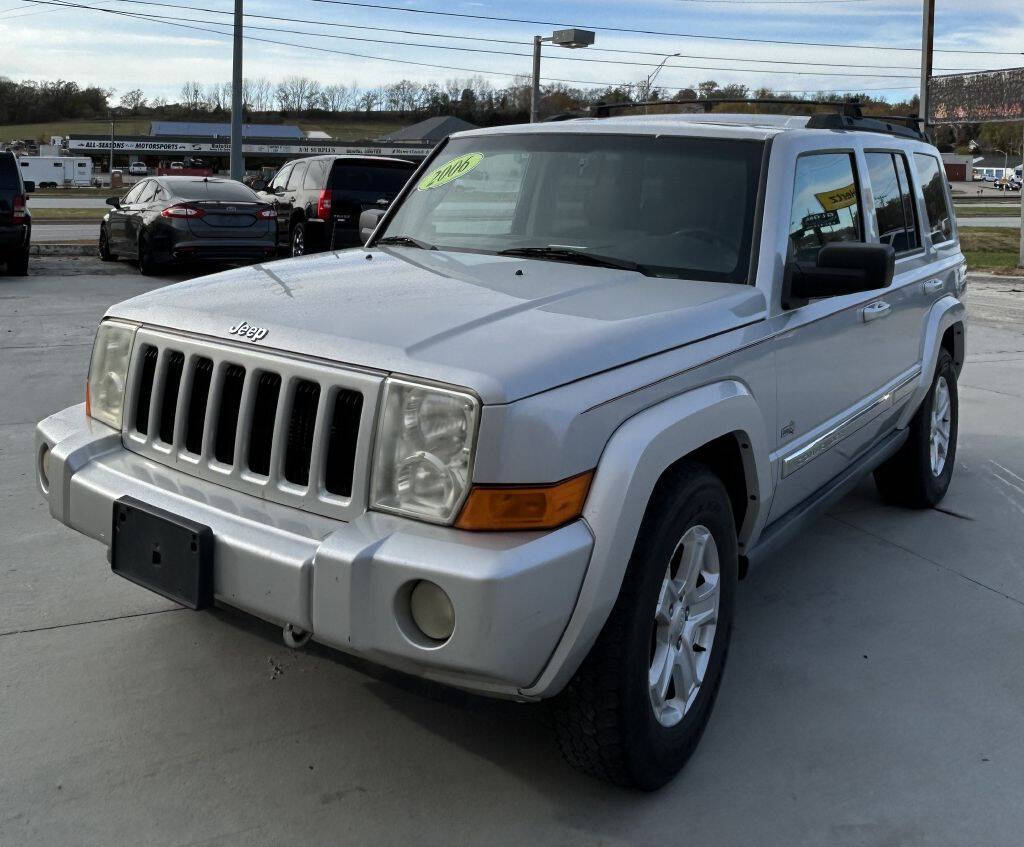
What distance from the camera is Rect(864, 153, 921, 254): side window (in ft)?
15.2

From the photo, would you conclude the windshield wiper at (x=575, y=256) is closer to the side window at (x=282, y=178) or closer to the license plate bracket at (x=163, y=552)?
the license plate bracket at (x=163, y=552)

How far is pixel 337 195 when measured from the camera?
1670cm

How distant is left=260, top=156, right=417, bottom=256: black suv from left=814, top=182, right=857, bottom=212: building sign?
12.5 metres

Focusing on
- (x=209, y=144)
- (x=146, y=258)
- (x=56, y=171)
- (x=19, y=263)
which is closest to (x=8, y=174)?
(x=19, y=263)

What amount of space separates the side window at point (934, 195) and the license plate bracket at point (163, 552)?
153 inches

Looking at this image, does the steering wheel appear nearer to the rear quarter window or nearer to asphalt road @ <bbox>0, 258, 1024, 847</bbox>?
asphalt road @ <bbox>0, 258, 1024, 847</bbox>

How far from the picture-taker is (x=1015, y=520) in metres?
5.43

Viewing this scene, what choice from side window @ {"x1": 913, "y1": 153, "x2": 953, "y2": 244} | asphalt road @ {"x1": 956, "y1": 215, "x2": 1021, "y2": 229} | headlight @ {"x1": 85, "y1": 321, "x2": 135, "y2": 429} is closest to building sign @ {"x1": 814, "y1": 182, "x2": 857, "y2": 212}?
side window @ {"x1": 913, "y1": 153, "x2": 953, "y2": 244}

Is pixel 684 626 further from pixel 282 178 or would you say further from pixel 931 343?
pixel 282 178

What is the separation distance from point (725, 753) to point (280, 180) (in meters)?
16.7

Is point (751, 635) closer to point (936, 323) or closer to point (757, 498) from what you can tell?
point (757, 498)

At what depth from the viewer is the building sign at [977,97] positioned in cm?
2325

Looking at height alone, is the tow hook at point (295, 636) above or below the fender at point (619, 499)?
below

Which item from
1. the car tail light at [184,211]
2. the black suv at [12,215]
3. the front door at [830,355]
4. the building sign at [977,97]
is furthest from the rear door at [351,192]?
the building sign at [977,97]
